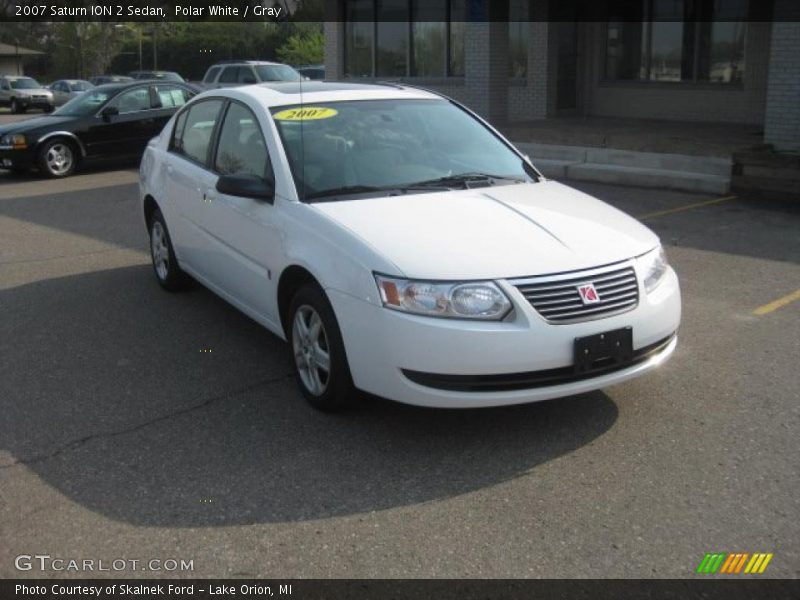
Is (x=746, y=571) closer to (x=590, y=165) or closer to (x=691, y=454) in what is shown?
(x=691, y=454)

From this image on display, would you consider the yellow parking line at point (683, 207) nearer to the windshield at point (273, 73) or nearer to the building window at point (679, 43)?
the building window at point (679, 43)

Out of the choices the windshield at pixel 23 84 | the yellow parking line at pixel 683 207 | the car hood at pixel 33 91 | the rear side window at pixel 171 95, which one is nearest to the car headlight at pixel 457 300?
the yellow parking line at pixel 683 207

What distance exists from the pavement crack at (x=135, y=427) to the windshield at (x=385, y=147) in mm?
1150

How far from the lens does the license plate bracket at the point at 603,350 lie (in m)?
3.94

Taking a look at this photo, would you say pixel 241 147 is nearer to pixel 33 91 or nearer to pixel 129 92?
pixel 129 92

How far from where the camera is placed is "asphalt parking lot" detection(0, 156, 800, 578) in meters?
3.32

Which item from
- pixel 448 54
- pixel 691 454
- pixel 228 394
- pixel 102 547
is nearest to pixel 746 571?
pixel 691 454

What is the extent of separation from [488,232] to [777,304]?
3183 mm

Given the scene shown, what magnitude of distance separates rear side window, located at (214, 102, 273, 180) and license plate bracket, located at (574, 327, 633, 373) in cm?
212

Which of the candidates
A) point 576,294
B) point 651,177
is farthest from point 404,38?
point 576,294

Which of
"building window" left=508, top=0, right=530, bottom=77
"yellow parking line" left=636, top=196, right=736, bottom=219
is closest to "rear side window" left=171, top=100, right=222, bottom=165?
"yellow parking line" left=636, top=196, right=736, bottom=219

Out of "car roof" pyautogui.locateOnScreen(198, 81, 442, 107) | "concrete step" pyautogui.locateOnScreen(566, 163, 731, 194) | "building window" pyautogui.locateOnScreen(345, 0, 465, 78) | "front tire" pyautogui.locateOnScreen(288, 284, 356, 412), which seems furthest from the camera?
"building window" pyautogui.locateOnScreen(345, 0, 465, 78)

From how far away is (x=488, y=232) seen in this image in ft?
14.1
